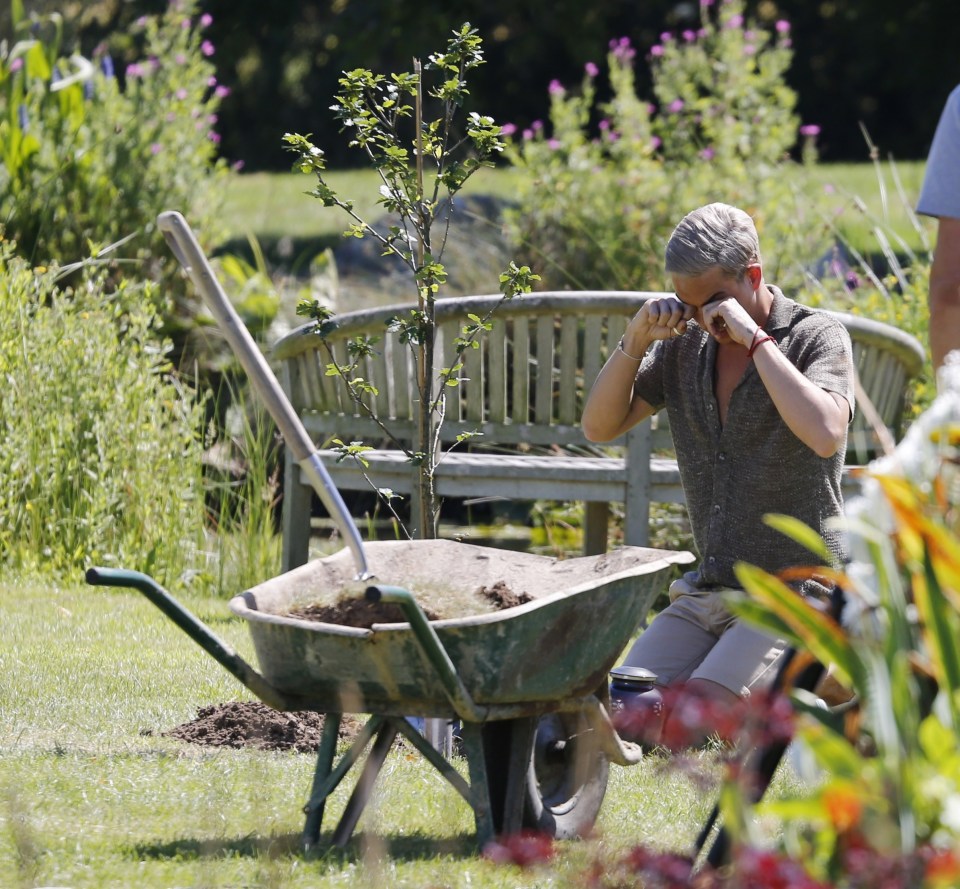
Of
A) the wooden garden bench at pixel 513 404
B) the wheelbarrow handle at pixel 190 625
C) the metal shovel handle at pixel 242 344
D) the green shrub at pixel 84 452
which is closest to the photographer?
the wheelbarrow handle at pixel 190 625

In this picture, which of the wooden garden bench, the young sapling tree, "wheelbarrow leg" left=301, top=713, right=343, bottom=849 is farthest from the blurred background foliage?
"wheelbarrow leg" left=301, top=713, right=343, bottom=849

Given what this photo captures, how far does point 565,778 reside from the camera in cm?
357

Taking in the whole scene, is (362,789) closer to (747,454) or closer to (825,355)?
(747,454)

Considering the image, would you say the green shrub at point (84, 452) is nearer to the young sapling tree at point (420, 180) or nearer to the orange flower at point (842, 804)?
the young sapling tree at point (420, 180)

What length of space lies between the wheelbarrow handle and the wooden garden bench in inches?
109

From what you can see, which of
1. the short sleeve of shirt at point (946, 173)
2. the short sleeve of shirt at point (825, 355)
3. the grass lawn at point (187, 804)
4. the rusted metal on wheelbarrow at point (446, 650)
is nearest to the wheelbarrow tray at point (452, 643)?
the rusted metal on wheelbarrow at point (446, 650)

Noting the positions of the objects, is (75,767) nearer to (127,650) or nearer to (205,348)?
(127,650)

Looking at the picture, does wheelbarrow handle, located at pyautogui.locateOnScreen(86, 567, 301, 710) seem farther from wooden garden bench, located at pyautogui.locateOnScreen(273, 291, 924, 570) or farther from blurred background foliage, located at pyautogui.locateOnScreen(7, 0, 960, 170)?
blurred background foliage, located at pyautogui.locateOnScreen(7, 0, 960, 170)

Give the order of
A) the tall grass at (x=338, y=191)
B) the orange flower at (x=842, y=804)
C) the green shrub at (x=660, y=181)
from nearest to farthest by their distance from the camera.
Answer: the orange flower at (x=842, y=804) < the green shrub at (x=660, y=181) < the tall grass at (x=338, y=191)

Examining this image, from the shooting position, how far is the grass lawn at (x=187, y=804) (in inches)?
116

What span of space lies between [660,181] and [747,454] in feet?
16.3

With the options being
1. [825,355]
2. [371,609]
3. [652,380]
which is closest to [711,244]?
[825,355]

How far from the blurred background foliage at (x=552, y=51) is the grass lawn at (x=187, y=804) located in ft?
48.0

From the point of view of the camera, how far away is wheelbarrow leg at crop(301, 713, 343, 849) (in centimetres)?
308
